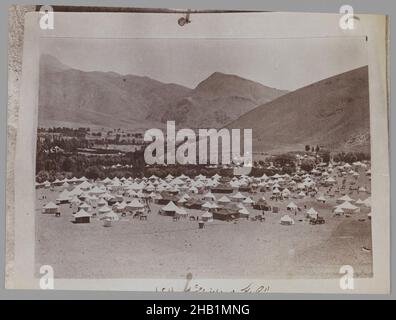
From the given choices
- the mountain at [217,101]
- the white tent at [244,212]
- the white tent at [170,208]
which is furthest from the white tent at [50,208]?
the white tent at [244,212]

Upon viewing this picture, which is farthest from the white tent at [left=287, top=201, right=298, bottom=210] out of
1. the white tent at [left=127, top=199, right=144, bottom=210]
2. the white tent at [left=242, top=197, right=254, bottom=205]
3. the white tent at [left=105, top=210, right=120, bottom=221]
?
the white tent at [left=105, top=210, right=120, bottom=221]

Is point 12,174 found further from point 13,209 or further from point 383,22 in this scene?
point 383,22

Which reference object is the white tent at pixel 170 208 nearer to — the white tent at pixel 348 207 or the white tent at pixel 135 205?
the white tent at pixel 135 205

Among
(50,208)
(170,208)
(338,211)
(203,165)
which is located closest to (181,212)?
(170,208)

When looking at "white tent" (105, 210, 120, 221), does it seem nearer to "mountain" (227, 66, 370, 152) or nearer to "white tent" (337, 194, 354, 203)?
"mountain" (227, 66, 370, 152)

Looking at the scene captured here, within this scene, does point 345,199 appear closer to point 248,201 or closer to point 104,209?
point 248,201

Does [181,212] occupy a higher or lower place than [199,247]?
higher

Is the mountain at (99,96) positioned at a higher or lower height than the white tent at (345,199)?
higher
